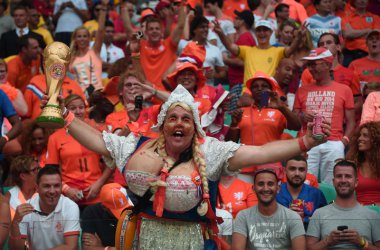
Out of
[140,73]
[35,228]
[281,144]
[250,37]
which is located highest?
[250,37]

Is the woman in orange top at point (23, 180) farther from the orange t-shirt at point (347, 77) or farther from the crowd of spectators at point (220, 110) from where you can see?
the orange t-shirt at point (347, 77)

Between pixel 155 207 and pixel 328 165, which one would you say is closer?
pixel 155 207

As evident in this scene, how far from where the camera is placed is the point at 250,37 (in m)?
15.3

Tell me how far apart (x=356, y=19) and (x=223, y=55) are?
6.74 feet

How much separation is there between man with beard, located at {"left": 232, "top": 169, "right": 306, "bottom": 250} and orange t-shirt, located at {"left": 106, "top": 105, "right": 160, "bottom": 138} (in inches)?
55.7

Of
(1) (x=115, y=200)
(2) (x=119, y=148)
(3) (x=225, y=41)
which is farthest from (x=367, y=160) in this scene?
(3) (x=225, y=41)

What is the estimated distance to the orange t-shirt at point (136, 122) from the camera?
10.2 meters

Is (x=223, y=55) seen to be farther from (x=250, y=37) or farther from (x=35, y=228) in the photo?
(x=35, y=228)

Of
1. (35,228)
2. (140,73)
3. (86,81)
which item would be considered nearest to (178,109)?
(35,228)

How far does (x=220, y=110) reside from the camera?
1116 cm

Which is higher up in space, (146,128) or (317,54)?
(317,54)

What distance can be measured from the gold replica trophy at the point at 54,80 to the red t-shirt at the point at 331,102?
458 cm

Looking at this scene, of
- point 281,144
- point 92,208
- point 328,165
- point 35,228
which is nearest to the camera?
point 281,144

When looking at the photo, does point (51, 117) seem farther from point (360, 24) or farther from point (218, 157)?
point (360, 24)
